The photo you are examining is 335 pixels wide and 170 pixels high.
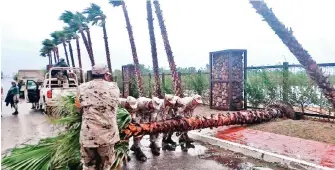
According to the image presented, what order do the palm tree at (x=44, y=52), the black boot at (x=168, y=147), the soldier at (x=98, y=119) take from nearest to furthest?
the soldier at (x=98, y=119) < the black boot at (x=168, y=147) < the palm tree at (x=44, y=52)

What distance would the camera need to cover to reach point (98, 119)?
423cm

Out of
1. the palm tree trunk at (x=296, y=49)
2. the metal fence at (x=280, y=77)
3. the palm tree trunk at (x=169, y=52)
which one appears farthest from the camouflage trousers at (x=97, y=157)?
the palm tree trunk at (x=169, y=52)

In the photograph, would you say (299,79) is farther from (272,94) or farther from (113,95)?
(113,95)

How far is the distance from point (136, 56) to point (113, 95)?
1695cm

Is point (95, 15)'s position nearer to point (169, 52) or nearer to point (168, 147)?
point (169, 52)

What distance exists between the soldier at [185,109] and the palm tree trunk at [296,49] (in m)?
2.47

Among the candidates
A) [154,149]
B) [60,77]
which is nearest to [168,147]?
[154,149]

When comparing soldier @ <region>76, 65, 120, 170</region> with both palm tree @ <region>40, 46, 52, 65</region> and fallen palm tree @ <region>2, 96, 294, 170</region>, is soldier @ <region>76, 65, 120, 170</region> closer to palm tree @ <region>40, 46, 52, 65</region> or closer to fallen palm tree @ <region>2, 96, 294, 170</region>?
fallen palm tree @ <region>2, 96, 294, 170</region>

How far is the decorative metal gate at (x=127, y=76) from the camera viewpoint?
71.5ft

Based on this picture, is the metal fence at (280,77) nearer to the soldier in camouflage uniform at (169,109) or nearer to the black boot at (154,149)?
the soldier in camouflage uniform at (169,109)

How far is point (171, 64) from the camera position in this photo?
1580cm

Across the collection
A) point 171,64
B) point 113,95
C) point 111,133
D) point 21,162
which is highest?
point 171,64

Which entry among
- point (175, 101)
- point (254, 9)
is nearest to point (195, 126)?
point (175, 101)

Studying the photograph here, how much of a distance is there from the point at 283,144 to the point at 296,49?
2.56 meters
